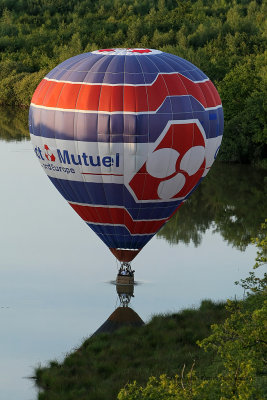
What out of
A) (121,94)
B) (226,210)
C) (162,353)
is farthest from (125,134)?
(226,210)

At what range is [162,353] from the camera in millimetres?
29078

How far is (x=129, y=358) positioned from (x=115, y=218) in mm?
5644

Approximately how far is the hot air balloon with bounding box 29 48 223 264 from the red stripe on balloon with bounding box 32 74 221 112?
3cm

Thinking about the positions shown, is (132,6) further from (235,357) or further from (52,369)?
(235,357)

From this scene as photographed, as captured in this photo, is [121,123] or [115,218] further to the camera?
[115,218]

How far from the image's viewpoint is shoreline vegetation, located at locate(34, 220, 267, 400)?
22422mm

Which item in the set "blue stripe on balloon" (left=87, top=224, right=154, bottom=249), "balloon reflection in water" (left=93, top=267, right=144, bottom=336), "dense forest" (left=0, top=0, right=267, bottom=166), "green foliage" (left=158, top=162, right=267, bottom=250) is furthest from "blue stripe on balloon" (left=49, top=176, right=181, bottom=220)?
"dense forest" (left=0, top=0, right=267, bottom=166)

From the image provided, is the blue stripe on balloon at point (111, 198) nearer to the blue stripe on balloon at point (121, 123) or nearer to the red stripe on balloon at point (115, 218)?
the red stripe on balloon at point (115, 218)

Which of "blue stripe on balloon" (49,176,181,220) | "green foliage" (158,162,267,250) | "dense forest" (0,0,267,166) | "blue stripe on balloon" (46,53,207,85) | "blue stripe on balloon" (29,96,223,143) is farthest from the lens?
"dense forest" (0,0,267,166)

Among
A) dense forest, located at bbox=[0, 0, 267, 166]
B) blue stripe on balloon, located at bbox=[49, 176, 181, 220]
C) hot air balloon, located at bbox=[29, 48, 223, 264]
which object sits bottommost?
blue stripe on balloon, located at bbox=[49, 176, 181, 220]

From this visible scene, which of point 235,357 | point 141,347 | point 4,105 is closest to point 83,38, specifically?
point 4,105

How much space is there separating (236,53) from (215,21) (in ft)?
40.3

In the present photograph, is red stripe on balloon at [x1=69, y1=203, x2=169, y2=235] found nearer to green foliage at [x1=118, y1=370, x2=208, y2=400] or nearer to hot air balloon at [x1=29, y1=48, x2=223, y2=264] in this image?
hot air balloon at [x1=29, y1=48, x2=223, y2=264]

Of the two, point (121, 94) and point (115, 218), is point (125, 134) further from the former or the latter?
point (115, 218)
